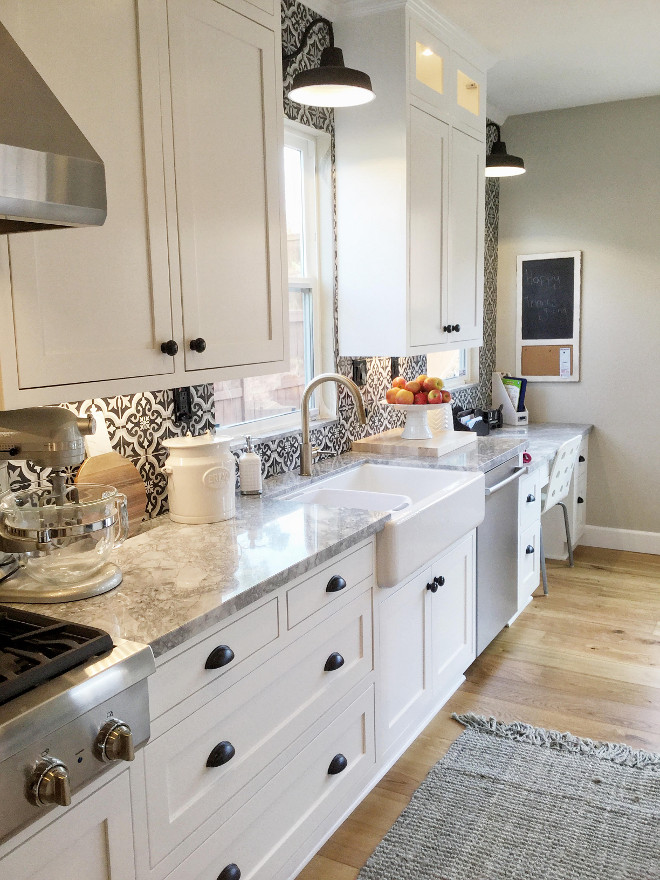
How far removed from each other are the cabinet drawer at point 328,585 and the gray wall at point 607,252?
121 inches

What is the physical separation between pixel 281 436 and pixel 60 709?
1.81 meters

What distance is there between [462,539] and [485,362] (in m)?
2.31

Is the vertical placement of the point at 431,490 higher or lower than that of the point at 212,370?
lower

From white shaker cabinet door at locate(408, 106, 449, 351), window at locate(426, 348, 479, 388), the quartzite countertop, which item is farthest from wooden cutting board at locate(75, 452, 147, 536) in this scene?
window at locate(426, 348, 479, 388)

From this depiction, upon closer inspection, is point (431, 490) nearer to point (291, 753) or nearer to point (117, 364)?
point (291, 753)

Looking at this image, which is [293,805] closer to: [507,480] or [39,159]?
[39,159]

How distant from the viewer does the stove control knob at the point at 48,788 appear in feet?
3.78

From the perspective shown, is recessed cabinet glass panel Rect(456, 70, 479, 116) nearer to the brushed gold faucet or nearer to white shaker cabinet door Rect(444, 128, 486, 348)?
white shaker cabinet door Rect(444, 128, 486, 348)

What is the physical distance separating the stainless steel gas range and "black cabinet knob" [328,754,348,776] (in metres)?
0.87

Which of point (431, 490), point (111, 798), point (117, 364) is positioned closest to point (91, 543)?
point (117, 364)

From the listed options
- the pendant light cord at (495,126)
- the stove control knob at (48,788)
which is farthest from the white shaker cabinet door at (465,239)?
the stove control knob at (48,788)

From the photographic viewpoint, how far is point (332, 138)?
3186 millimetres

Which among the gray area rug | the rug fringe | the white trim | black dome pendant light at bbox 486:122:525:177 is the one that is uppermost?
black dome pendant light at bbox 486:122:525:177

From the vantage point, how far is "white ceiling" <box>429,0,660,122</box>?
321 centimetres
